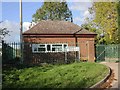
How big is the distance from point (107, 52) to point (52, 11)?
3170 centimetres

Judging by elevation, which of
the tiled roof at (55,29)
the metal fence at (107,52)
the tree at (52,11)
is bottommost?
the metal fence at (107,52)

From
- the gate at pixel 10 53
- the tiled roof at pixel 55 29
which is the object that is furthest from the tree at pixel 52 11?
the gate at pixel 10 53

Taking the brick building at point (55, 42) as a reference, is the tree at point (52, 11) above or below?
above

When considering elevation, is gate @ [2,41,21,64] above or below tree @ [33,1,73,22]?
below

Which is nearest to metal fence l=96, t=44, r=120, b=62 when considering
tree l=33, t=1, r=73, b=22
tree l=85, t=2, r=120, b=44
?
tree l=85, t=2, r=120, b=44

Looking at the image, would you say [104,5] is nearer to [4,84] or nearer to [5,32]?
[5,32]

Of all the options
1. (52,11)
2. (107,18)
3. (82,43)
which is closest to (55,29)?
(82,43)

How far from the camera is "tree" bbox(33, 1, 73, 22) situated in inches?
2422

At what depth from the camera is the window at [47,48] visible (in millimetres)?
31125

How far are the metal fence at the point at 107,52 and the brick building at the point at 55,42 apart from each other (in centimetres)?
68

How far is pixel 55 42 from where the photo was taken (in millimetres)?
32281

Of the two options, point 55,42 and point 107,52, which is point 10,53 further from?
point 107,52

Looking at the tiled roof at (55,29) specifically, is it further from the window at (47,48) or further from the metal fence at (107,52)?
the metal fence at (107,52)

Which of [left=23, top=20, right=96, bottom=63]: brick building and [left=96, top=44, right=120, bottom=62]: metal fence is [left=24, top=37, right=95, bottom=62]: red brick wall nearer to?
[left=23, top=20, right=96, bottom=63]: brick building
